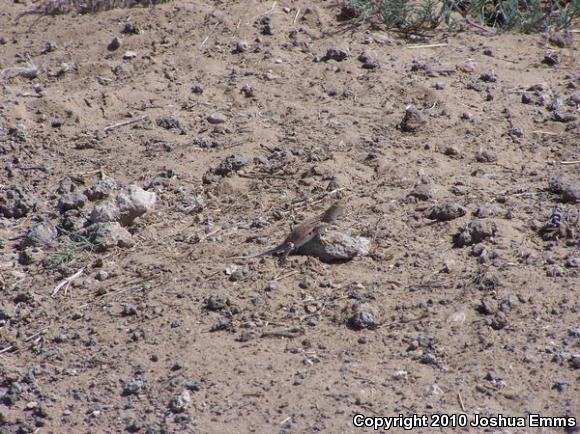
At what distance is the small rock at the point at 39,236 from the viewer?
5.11 meters

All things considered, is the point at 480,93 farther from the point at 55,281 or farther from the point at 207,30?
the point at 55,281

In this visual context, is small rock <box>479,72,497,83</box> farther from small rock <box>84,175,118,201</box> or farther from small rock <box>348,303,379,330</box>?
small rock <box>84,175,118,201</box>

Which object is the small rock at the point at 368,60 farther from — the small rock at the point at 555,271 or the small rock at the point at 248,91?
the small rock at the point at 555,271

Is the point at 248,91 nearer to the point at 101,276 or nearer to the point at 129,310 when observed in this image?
the point at 101,276

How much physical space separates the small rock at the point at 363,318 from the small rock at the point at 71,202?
1.81 m

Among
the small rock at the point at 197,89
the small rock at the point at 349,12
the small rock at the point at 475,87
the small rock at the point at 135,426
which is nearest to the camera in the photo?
the small rock at the point at 135,426

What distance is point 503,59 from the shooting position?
6.35 m

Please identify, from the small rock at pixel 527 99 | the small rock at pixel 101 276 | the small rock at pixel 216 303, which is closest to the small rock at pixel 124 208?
the small rock at pixel 101 276

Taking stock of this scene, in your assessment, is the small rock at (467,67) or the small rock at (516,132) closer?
the small rock at (516,132)

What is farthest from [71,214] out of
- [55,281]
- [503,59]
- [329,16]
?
[503,59]

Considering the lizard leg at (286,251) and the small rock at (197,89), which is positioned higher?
the small rock at (197,89)

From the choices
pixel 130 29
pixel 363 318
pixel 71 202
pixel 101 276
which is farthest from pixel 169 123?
pixel 363 318

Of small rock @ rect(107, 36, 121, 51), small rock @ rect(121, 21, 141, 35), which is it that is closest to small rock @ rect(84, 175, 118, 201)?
small rock @ rect(107, 36, 121, 51)

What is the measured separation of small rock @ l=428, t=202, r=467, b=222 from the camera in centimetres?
489
